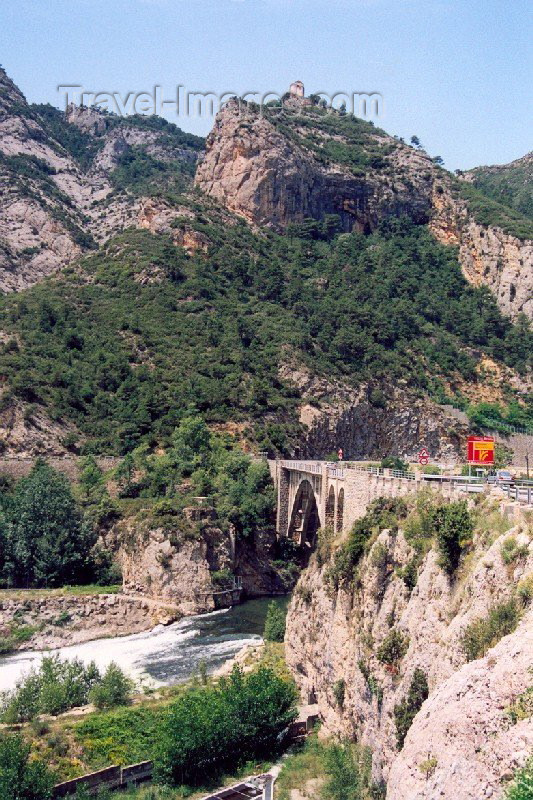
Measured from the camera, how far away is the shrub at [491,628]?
15.6 metres

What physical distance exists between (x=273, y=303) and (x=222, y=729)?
258 ft

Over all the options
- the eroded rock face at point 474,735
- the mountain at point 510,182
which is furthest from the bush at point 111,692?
the mountain at point 510,182

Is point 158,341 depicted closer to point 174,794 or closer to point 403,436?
point 403,436

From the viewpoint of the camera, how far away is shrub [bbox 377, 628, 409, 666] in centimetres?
2264

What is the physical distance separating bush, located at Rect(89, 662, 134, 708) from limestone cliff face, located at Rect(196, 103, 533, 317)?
9166 centimetres

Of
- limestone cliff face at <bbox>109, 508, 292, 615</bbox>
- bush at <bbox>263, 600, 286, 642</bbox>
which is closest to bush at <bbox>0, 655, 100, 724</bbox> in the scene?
bush at <bbox>263, 600, 286, 642</bbox>

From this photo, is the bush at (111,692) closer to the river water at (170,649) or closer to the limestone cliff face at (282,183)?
the river water at (170,649)

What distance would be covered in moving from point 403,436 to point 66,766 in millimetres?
66690

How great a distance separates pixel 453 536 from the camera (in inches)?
840

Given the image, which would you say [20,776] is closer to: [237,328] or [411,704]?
[411,704]

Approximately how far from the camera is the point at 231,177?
11919 centimetres

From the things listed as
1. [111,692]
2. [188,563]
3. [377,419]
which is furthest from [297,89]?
[111,692]

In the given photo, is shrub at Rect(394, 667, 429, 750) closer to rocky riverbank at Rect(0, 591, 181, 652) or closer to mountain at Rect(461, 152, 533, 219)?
rocky riverbank at Rect(0, 591, 181, 652)

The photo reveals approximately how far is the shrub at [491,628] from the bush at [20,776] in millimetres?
16293
